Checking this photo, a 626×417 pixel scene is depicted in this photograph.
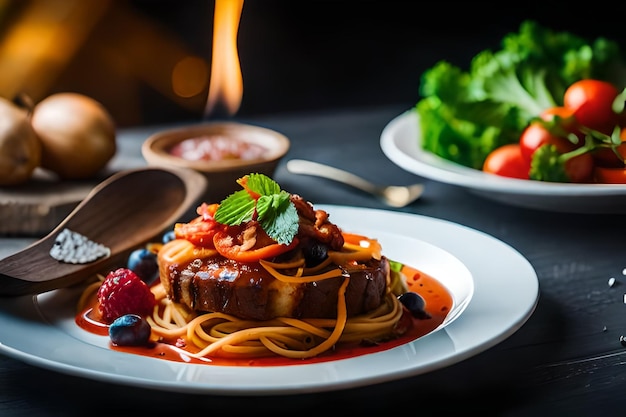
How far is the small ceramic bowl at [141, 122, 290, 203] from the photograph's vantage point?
12.6 ft

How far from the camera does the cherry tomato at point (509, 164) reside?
3.98 m

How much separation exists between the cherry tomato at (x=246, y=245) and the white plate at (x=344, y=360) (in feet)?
1.43

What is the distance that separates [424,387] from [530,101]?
273 cm

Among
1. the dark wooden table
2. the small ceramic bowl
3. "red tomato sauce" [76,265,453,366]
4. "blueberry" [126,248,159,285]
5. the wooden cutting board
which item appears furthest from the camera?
the small ceramic bowl

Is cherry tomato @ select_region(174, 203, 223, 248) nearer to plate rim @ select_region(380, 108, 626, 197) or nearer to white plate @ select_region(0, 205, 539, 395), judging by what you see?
white plate @ select_region(0, 205, 539, 395)

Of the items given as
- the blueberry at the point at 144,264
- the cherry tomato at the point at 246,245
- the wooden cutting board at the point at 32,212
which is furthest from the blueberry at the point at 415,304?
the wooden cutting board at the point at 32,212

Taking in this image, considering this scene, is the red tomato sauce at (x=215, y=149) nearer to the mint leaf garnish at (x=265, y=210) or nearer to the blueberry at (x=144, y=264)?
the blueberry at (x=144, y=264)

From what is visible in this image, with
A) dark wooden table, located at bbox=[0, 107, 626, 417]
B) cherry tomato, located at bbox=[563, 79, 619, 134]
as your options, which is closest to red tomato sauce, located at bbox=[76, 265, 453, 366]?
dark wooden table, located at bbox=[0, 107, 626, 417]

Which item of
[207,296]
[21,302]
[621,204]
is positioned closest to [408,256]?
[207,296]

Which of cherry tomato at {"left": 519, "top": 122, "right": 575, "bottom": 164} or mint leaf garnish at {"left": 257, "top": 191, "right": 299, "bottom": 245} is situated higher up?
cherry tomato at {"left": 519, "top": 122, "right": 575, "bottom": 164}

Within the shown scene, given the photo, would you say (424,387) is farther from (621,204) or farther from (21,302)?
(621,204)

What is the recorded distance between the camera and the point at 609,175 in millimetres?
3746

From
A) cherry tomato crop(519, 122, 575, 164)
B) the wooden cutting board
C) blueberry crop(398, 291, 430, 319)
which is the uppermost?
cherry tomato crop(519, 122, 575, 164)

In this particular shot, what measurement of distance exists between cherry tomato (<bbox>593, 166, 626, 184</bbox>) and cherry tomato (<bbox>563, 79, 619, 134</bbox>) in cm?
32
